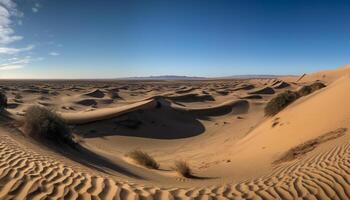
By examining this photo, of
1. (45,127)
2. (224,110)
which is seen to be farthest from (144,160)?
(224,110)

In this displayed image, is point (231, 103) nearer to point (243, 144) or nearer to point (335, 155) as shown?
point (243, 144)

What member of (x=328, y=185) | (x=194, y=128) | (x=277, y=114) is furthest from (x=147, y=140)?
(x=328, y=185)

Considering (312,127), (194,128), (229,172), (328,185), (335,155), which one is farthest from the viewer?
(194,128)

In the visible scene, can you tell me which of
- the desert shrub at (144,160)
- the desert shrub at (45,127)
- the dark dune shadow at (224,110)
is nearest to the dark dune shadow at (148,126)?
the dark dune shadow at (224,110)

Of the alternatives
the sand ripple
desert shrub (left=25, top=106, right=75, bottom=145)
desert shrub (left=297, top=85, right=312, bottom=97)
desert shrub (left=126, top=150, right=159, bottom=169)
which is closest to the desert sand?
the sand ripple

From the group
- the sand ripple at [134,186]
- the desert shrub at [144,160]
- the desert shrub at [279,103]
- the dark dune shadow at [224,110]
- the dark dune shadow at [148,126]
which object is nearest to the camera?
the sand ripple at [134,186]

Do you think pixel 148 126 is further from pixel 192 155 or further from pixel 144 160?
pixel 144 160

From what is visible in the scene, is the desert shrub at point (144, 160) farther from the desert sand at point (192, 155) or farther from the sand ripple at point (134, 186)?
the sand ripple at point (134, 186)
